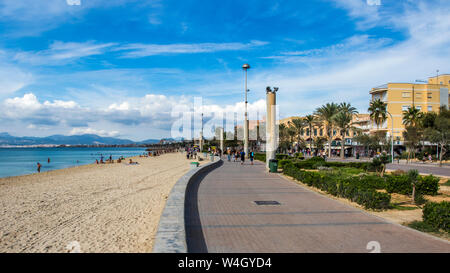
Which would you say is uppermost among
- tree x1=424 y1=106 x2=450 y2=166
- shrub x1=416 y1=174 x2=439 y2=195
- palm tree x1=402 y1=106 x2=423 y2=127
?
palm tree x1=402 y1=106 x2=423 y2=127

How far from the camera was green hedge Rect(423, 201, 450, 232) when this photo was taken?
265 inches

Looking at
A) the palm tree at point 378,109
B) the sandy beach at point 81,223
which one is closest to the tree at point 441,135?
the palm tree at point 378,109

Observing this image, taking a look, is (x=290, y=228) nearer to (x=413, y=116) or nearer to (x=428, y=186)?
(x=428, y=186)

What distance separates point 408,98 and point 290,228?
60.0 metres

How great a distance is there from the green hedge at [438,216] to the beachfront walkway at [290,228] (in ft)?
1.95

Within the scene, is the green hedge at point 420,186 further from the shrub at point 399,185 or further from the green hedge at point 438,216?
the green hedge at point 438,216

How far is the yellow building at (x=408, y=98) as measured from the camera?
186ft

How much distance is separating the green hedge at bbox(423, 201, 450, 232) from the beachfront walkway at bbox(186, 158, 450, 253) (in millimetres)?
595

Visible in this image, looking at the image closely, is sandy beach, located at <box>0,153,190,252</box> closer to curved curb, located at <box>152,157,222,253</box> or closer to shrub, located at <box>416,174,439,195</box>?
curved curb, located at <box>152,157,222,253</box>

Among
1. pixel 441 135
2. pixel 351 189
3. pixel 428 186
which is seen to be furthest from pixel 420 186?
pixel 441 135

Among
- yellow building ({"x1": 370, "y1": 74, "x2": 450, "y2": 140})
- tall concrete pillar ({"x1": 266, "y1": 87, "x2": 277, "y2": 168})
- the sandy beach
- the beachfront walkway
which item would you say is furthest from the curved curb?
yellow building ({"x1": 370, "y1": 74, "x2": 450, "y2": 140})

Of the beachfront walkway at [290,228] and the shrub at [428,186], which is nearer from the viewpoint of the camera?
the beachfront walkway at [290,228]

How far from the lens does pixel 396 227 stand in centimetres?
722
